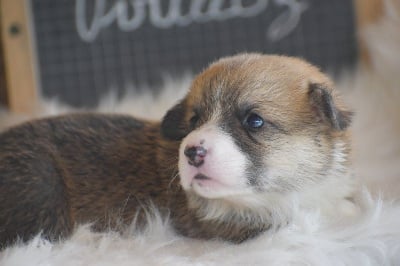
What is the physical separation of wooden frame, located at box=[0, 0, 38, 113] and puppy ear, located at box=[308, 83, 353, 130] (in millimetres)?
1161

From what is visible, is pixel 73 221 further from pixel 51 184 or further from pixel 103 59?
pixel 103 59

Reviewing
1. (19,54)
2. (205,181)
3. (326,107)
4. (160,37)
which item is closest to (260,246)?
(205,181)

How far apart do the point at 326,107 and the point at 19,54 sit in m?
1.22

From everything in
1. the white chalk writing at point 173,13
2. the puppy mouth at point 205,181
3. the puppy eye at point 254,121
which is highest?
the white chalk writing at point 173,13

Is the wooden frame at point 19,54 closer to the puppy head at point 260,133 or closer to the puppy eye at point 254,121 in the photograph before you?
the puppy head at point 260,133

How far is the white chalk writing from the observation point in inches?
82.9

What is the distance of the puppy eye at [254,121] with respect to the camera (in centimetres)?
122

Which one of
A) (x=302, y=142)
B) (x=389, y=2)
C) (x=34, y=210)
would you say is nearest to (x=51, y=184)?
(x=34, y=210)

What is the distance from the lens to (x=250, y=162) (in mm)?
1181

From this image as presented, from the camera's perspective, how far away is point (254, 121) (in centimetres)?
122

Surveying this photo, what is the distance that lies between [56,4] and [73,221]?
95 cm

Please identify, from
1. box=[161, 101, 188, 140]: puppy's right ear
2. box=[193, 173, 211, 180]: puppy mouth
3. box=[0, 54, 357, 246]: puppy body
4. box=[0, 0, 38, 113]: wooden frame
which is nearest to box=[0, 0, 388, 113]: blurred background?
box=[0, 0, 38, 113]: wooden frame

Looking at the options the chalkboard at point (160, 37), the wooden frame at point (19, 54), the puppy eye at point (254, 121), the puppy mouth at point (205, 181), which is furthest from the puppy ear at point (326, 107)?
the wooden frame at point (19, 54)

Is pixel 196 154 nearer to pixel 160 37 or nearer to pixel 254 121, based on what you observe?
pixel 254 121
